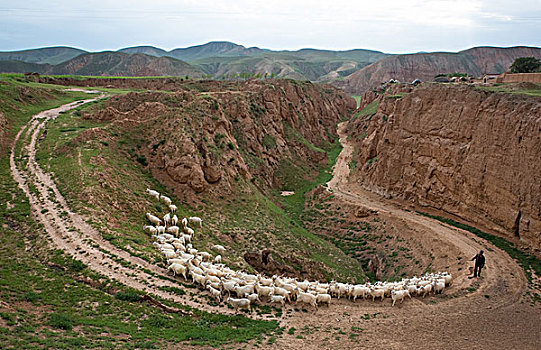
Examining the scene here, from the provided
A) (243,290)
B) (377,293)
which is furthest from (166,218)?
(377,293)

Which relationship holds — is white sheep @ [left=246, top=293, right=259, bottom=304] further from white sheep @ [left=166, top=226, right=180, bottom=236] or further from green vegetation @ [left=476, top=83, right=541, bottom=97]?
green vegetation @ [left=476, top=83, right=541, bottom=97]

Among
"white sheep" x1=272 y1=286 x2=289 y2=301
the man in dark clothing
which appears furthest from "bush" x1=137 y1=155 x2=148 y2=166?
the man in dark clothing

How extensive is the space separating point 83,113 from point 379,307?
40452 millimetres

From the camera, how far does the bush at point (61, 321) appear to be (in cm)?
1509

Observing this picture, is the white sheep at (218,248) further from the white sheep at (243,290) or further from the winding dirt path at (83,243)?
the white sheep at (243,290)

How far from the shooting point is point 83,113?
4322 centimetres

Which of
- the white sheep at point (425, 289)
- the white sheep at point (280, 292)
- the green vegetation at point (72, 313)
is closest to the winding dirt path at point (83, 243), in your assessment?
the green vegetation at point (72, 313)

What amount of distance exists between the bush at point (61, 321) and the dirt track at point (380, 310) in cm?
395

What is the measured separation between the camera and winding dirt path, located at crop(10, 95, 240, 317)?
19.6 m

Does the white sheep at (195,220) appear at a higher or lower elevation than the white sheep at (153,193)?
lower

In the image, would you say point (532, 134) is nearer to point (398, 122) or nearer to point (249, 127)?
point (398, 122)

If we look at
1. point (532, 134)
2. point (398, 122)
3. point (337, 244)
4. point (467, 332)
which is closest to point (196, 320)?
point (467, 332)

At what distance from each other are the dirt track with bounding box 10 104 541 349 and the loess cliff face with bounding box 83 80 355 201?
36.4 feet

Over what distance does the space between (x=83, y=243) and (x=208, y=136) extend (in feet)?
A: 71.6
